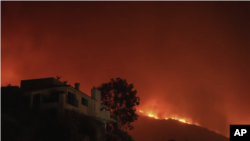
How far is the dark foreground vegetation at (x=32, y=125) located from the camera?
3659 centimetres

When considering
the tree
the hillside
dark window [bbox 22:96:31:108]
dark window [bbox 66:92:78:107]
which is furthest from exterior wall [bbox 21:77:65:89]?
the hillside

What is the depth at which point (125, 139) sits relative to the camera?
200 ft

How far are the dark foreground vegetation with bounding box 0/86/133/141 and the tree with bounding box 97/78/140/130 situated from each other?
26.7 m

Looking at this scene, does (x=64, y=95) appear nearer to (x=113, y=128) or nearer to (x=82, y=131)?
(x=82, y=131)

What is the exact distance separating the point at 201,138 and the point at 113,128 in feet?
347

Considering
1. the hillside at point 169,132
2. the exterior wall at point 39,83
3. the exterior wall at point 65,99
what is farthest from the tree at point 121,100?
the hillside at point 169,132

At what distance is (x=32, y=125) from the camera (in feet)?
130

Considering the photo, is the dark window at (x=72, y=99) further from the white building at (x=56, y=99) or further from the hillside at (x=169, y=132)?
the hillside at (x=169, y=132)

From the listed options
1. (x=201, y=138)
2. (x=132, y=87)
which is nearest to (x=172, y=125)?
(x=201, y=138)

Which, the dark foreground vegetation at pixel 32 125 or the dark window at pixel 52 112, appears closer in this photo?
the dark foreground vegetation at pixel 32 125

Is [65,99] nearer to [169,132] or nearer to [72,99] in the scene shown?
[72,99]

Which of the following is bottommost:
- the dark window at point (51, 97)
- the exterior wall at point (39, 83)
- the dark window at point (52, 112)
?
the dark window at point (52, 112)

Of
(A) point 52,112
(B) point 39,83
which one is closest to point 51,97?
(A) point 52,112

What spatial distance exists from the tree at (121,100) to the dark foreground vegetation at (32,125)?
26.7 meters
